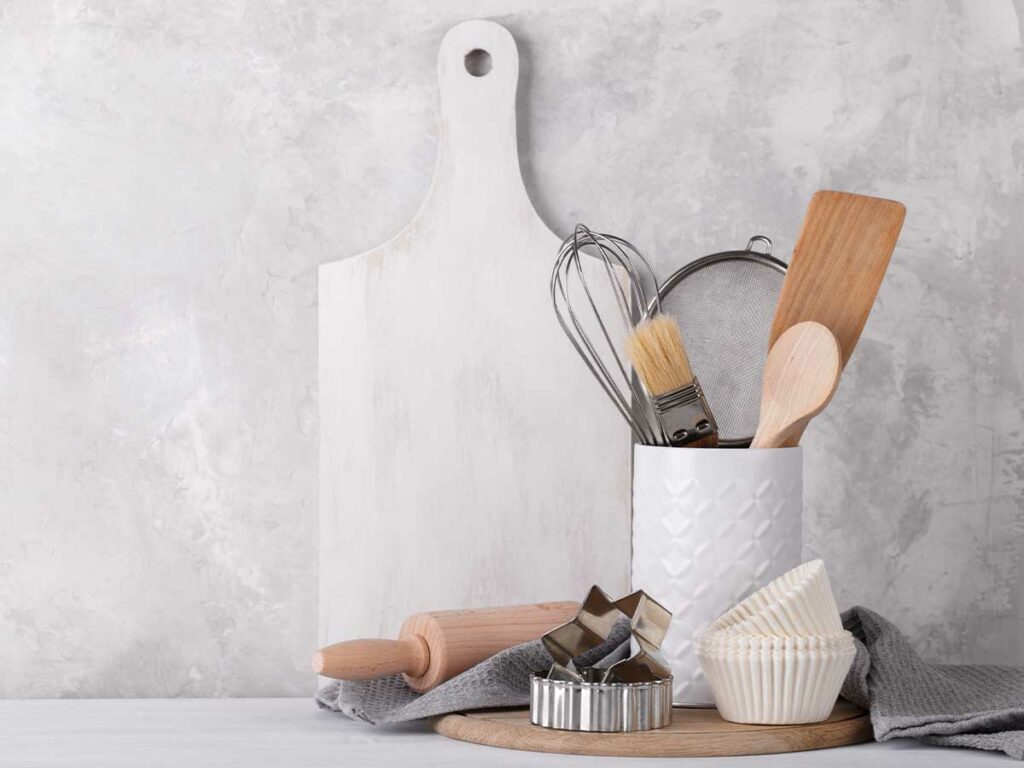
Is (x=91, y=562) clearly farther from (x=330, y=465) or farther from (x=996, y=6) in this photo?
(x=996, y=6)

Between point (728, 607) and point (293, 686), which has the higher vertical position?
point (728, 607)

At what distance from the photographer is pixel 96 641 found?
1.03 metres

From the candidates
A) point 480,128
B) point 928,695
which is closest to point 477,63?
point 480,128

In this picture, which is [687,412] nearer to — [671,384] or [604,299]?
[671,384]

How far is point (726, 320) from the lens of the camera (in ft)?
3.26

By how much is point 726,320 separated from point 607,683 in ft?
1.16

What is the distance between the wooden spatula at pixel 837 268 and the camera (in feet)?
2.95

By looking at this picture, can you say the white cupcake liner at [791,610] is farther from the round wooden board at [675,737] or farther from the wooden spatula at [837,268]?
the wooden spatula at [837,268]

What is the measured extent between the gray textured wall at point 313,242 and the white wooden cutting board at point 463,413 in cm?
3

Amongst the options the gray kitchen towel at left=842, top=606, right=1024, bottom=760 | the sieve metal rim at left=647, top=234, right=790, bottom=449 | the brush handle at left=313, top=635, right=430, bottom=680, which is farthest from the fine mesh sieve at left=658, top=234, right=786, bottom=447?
the brush handle at left=313, top=635, right=430, bottom=680

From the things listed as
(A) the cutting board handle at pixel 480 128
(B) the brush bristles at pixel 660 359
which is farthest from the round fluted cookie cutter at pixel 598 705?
(A) the cutting board handle at pixel 480 128

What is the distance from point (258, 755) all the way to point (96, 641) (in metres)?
0.31

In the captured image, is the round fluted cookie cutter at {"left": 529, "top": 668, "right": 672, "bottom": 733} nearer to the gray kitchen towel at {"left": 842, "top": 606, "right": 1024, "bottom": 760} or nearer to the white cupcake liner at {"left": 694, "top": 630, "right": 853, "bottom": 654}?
the white cupcake liner at {"left": 694, "top": 630, "right": 853, "bottom": 654}

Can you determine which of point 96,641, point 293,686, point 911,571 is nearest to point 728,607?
point 911,571
